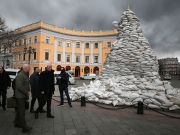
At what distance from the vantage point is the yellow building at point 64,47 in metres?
34.2

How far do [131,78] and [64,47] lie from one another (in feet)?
103

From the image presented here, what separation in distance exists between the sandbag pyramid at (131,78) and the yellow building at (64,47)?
26.5 metres

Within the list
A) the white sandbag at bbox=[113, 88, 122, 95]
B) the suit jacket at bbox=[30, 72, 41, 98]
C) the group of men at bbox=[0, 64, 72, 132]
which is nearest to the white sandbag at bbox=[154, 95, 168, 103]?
the white sandbag at bbox=[113, 88, 122, 95]

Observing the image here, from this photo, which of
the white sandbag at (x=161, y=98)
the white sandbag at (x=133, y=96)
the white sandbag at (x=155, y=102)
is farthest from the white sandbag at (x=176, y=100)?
the white sandbag at (x=133, y=96)

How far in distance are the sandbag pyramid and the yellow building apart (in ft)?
86.8

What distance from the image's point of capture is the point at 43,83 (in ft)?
16.3

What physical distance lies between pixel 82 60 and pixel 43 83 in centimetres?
3498

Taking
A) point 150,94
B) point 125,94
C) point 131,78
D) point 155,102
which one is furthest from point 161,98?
point 131,78

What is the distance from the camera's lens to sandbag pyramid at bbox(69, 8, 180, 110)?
6766mm

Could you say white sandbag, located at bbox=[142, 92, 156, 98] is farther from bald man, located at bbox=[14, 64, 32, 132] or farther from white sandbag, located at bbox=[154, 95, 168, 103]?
bald man, located at bbox=[14, 64, 32, 132]

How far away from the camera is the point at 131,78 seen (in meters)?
8.48

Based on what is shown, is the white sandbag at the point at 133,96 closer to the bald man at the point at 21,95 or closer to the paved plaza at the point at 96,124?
the paved plaza at the point at 96,124

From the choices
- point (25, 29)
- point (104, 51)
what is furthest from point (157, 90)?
point (25, 29)

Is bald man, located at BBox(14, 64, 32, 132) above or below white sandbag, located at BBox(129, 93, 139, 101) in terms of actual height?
above
